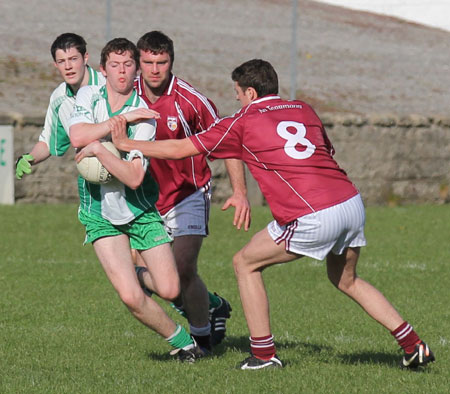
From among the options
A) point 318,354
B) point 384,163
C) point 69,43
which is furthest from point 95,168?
point 384,163

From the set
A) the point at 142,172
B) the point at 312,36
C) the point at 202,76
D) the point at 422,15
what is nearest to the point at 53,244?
the point at 142,172

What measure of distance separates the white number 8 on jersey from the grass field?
1.33m

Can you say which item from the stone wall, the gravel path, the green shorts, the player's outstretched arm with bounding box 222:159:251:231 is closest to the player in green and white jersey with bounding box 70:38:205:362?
the green shorts

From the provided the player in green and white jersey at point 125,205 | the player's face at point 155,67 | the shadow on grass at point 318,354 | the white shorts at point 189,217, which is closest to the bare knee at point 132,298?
the player in green and white jersey at point 125,205

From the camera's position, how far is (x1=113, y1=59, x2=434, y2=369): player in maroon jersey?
237 inches

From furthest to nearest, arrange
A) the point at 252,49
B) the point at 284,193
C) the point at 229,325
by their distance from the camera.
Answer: the point at 252,49 → the point at 229,325 → the point at 284,193

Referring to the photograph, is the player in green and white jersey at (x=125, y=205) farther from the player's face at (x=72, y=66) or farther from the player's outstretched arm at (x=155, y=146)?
the player's face at (x=72, y=66)

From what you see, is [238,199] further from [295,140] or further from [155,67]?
[155,67]

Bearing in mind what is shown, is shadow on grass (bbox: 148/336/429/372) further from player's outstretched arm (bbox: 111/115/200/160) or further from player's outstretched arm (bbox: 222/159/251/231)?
player's outstretched arm (bbox: 111/115/200/160)

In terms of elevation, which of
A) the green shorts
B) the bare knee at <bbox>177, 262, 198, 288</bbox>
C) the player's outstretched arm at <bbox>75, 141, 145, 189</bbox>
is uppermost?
the player's outstretched arm at <bbox>75, 141, 145, 189</bbox>

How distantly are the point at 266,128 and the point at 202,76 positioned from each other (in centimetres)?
1596

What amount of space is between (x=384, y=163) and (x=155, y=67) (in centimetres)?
1092

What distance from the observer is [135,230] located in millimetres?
6457

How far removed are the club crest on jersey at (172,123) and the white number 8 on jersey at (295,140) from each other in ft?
4.56
